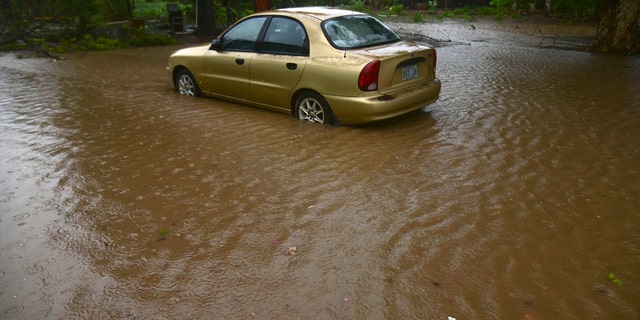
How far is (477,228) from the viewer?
14.2 ft

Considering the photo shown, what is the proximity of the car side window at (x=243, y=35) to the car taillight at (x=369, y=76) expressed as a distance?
6.66 ft

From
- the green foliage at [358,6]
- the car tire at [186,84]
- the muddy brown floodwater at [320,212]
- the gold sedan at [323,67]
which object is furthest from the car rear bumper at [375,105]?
the green foliage at [358,6]

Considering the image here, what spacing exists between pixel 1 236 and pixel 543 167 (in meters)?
5.15

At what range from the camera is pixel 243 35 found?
807 centimetres

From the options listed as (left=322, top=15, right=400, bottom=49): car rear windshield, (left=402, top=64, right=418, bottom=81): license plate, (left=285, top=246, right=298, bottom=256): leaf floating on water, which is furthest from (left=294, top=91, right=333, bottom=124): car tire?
(left=285, top=246, right=298, bottom=256): leaf floating on water

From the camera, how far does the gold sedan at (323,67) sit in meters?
6.77

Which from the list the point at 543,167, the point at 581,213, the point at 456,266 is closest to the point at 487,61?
the point at 543,167

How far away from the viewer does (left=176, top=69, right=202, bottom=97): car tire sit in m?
9.05

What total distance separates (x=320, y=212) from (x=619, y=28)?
512 inches

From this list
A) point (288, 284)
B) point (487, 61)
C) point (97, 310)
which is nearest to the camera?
point (97, 310)

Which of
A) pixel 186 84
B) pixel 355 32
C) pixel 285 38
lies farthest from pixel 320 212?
pixel 186 84

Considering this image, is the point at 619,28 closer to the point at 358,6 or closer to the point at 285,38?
the point at 285,38

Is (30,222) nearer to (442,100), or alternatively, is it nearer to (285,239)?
(285,239)

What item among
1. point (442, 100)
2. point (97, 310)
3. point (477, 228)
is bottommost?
point (97, 310)
